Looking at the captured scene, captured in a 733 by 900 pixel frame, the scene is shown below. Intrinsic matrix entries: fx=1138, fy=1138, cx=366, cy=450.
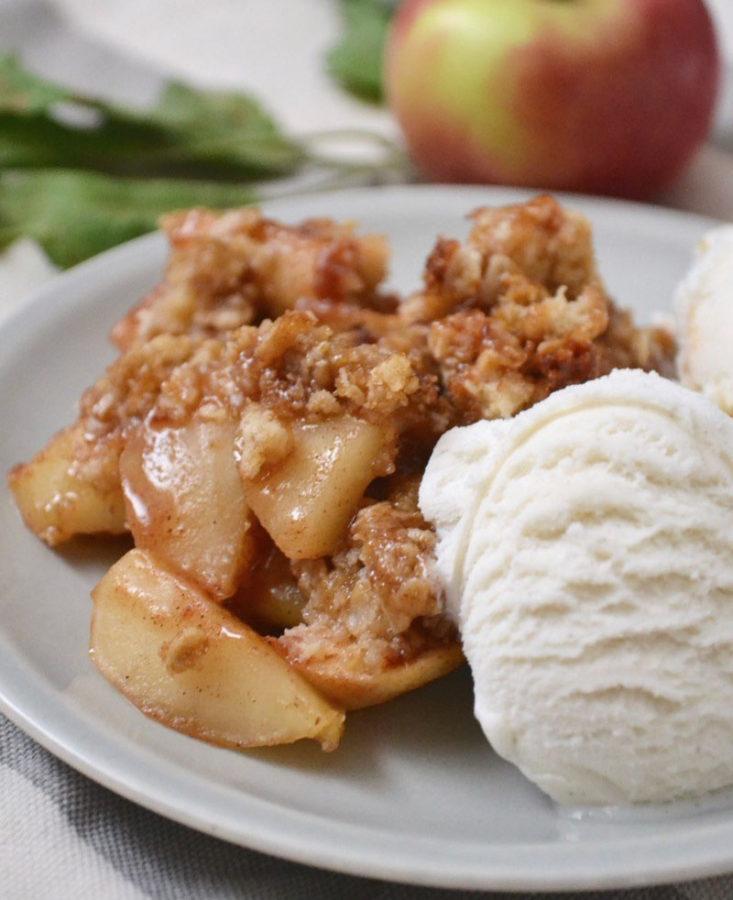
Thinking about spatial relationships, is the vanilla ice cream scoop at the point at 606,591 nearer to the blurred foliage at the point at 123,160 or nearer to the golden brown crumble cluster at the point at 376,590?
the golden brown crumble cluster at the point at 376,590

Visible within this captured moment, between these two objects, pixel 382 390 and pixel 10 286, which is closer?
pixel 382 390

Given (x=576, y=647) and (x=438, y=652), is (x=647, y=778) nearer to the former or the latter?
(x=576, y=647)

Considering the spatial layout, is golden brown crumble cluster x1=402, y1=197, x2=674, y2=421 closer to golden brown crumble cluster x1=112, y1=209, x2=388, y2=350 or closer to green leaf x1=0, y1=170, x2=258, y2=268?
golden brown crumble cluster x1=112, y1=209, x2=388, y2=350

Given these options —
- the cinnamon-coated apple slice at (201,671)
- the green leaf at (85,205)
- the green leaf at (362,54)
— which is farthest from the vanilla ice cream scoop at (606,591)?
the green leaf at (362,54)

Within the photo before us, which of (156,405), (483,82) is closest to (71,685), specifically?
(156,405)

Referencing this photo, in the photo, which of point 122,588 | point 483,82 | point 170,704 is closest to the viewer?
point 170,704

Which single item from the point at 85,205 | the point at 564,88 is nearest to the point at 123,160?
the point at 85,205
